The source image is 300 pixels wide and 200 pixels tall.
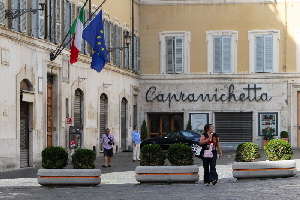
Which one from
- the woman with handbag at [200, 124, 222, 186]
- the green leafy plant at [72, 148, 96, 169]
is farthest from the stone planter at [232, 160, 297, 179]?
the green leafy plant at [72, 148, 96, 169]

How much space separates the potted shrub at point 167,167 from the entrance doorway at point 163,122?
86.1ft

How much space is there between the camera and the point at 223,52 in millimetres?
45344

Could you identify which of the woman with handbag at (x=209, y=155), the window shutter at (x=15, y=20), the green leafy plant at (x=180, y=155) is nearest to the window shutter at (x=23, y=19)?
the window shutter at (x=15, y=20)

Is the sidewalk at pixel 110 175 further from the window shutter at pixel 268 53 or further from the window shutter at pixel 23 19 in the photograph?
the window shutter at pixel 268 53

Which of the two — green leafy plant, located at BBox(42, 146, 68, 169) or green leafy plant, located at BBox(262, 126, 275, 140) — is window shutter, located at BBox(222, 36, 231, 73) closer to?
green leafy plant, located at BBox(262, 126, 275, 140)

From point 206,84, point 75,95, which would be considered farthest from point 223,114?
point 75,95

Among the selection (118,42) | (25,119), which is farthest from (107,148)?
(118,42)

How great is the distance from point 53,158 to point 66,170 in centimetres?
48

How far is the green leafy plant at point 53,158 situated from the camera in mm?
19719

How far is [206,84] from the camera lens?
150 feet

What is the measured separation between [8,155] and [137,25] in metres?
21.6

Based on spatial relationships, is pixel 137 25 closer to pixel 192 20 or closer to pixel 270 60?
pixel 192 20

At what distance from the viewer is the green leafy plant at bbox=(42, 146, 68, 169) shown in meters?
19.7

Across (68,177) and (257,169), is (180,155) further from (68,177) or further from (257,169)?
(68,177)
